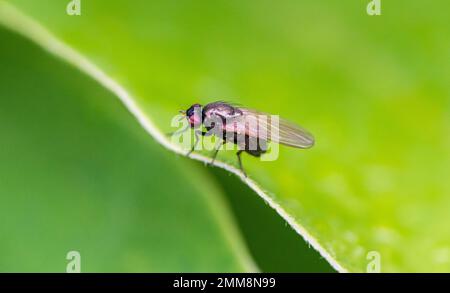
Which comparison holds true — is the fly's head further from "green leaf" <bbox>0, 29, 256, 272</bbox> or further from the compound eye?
"green leaf" <bbox>0, 29, 256, 272</bbox>

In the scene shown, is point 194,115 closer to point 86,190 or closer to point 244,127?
point 244,127

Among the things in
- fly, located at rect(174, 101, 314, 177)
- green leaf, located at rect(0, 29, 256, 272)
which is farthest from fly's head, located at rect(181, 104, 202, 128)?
green leaf, located at rect(0, 29, 256, 272)

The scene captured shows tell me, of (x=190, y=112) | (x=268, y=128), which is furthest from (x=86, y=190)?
(x=268, y=128)

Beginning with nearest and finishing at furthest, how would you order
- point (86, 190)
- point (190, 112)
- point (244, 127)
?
point (86, 190), point (190, 112), point (244, 127)

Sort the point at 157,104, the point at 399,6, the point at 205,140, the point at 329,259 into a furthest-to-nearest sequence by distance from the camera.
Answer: the point at 205,140, the point at 399,6, the point at 157,104, the point at 329,259

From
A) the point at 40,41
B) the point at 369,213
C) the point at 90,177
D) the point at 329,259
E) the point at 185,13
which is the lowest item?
the point at 329,259
